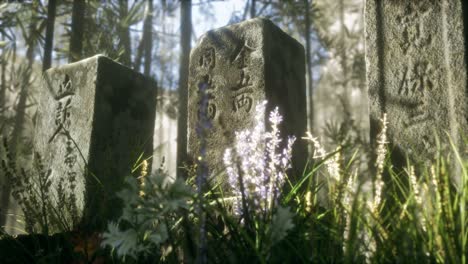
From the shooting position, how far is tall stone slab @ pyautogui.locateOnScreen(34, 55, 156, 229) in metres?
4.22

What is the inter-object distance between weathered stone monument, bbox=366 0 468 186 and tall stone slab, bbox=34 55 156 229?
223cm

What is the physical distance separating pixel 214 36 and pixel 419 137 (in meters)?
2.04

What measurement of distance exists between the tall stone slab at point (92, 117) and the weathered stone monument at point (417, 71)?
7.31 feet

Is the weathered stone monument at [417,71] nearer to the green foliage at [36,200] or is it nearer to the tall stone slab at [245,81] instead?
the tall stone slab at [245,81]

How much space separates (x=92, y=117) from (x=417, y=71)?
284 cm

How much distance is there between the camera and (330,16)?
14.9 m

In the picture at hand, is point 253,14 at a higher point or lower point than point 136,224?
higher

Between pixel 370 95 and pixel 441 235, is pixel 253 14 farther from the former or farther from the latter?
pixel 441 235

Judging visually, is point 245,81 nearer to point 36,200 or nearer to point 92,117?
point 92,117

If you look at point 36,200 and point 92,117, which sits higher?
point 92,117

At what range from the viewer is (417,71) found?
260 cm

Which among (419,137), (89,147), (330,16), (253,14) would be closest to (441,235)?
(419,137)

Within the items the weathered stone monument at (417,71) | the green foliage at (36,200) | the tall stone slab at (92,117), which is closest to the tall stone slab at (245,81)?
the tall stone slab at (92,117)

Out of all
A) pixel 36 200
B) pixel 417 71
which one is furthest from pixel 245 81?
pixel 36 200
